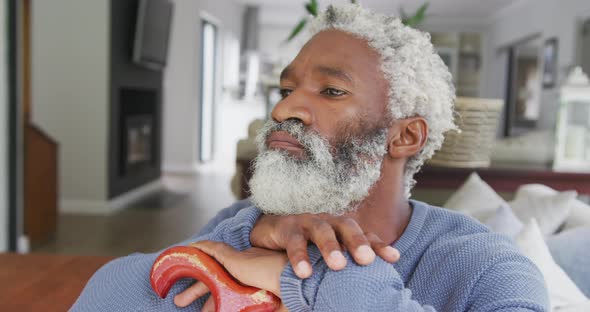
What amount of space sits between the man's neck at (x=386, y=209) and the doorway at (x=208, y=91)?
8.39 meters

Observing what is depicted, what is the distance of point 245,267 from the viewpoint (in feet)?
2.36

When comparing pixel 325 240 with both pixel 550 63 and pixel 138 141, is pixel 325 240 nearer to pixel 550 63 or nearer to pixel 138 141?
pixel 138 141

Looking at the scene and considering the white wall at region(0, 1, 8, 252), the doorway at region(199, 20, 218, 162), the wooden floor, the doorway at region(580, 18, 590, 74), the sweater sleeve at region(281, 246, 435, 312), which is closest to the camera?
the sweater sleeve at region(281, 246, 435, 312)

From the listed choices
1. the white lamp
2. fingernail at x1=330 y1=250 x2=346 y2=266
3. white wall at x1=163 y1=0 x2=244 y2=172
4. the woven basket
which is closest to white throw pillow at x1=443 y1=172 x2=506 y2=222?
the woven basket

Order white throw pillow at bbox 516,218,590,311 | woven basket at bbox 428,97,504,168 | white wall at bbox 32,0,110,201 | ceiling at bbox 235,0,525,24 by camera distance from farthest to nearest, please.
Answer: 1. ceiling at bbox 235,0,525,24
2. white wall at bbox 32,0,110,201
3. woven basket at bbox 428,97,504,168
4. white throw pillow at bbox 516,218,590,311

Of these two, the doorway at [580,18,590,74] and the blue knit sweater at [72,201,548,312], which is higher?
the doorway at [580,18,590,74]

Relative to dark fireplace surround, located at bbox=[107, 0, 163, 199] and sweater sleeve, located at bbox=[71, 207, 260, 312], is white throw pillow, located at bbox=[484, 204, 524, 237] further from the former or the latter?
dark fireplace surround, located at bbox=[107, 0, 163, 199]

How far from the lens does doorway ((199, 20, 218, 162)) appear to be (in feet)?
30.7

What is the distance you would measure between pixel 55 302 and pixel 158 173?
20.4 ft

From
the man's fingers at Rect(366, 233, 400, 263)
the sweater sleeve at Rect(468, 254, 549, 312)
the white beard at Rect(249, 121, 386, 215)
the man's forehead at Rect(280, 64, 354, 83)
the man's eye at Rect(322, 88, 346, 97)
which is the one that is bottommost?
the sweater sleeve at Rect(468, 254, 549, 312)

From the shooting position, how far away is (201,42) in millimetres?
8914

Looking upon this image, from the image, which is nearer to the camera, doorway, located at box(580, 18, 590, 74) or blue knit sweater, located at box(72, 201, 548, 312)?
blue knit sweater, located at box(72, 201, 548, 312)

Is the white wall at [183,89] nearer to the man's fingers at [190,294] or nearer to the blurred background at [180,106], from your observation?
the blurred background at [180,106]

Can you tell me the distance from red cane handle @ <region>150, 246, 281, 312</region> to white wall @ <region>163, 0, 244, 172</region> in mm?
7954
